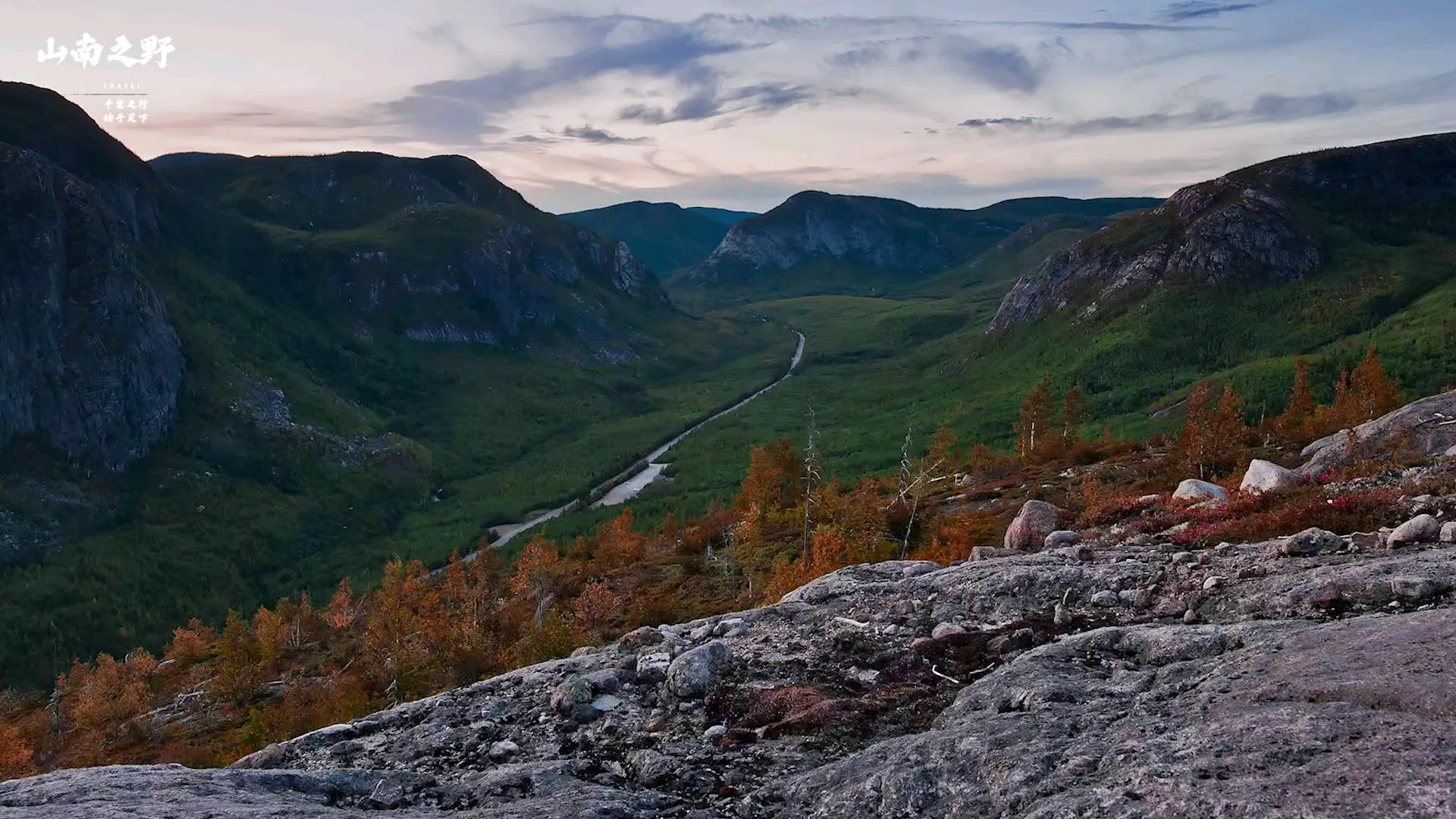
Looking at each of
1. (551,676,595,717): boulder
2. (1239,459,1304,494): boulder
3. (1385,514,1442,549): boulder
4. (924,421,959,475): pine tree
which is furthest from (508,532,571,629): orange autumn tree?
(1385,514,1442,549): boulder

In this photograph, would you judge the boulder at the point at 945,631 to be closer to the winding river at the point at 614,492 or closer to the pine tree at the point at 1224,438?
the pine tree at the point at 1224,438

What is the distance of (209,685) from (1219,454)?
97.2 meters

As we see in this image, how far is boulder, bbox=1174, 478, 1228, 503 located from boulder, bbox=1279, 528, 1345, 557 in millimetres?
11439

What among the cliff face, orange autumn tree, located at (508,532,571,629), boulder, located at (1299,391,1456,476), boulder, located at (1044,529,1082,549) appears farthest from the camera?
the cliff face

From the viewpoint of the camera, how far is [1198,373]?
169125mm

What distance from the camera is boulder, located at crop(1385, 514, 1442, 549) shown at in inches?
789

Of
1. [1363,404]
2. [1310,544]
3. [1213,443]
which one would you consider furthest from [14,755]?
[1363,404]

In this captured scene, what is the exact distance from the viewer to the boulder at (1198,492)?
32812 mm

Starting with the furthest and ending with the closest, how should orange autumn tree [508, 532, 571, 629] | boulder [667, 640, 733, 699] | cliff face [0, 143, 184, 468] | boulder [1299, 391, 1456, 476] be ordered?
1. cliff face [0, 143, 184, 468]
2. orange autumn tree [508, 532, 571, 629]
3. boulder [1299, 391, 1456, 476]
4. boulder [667, 640, 733, 699]

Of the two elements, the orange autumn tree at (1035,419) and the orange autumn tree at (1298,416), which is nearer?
the orange autumn tree at (1298,416)

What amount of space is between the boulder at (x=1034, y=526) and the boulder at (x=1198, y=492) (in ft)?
17.2

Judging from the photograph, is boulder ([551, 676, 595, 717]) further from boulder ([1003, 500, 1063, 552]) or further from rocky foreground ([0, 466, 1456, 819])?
boulder ([1003, 500, 1063, 552])

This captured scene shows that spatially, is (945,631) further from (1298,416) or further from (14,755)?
(1298,416)

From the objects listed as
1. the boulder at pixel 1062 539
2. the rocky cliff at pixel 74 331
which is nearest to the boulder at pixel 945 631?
the boulder at pixel 1062 539
